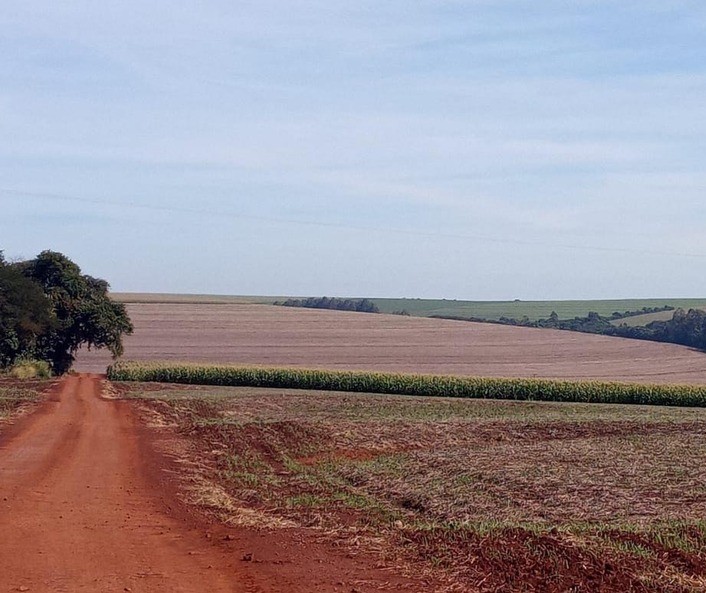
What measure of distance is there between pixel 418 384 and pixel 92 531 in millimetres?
41940

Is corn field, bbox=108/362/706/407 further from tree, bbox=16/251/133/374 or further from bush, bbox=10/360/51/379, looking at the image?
bush, bbox=10/360/51/379

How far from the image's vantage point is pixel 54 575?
29.7 feet

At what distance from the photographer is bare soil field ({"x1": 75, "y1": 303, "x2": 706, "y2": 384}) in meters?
68.0

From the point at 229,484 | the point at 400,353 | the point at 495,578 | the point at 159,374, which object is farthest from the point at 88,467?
the point at 400,353

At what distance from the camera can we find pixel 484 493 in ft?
46.8

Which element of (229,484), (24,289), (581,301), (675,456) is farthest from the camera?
(581,301)

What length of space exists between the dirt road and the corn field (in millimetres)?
33230

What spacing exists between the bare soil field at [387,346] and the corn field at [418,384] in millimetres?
8736

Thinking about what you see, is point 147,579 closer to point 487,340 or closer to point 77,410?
point 77,410

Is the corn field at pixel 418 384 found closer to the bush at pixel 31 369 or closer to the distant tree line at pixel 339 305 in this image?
the bush at pixel 31 369

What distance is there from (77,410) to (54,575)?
2355 cm

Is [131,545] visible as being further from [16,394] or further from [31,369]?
[31,369]

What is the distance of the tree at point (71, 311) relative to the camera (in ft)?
188

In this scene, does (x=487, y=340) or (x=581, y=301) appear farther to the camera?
(x=581, y=301)
